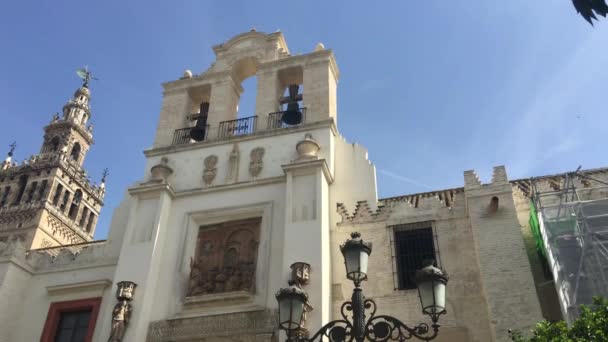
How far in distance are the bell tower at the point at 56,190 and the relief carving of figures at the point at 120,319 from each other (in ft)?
105

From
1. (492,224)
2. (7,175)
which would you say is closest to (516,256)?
(492,224)

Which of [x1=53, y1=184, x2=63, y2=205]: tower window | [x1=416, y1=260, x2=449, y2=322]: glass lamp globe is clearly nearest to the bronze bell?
[x1=416, y1=260, x2=449, y2=322]: glass lamp globe

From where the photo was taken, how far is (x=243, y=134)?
16.2 meters

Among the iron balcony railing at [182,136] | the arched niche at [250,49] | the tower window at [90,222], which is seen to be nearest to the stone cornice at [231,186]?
the iron balcony railing at [182,136]

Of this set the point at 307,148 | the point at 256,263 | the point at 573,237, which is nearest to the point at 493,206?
the point at 573,237

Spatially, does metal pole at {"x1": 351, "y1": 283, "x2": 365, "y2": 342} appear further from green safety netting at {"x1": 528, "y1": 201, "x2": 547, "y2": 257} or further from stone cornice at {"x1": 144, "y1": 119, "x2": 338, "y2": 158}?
stone cornice at {"x1": 144, "y1": 119, "x2": 338, "y2": 158}

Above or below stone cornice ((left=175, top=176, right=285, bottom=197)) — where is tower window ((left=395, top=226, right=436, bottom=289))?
below

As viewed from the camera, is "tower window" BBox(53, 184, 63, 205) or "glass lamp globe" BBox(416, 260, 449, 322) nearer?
"glass lamp globe" BBox(416, 260, 449, 322)

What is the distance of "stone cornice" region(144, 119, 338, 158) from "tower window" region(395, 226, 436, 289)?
3373 millimetres

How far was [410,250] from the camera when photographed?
13625 mm

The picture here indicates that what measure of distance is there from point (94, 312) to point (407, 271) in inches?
280

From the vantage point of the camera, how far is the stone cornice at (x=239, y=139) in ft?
51.4

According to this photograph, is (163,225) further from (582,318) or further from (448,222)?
(582,318)

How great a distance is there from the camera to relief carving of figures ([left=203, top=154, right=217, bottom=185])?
608 inches
